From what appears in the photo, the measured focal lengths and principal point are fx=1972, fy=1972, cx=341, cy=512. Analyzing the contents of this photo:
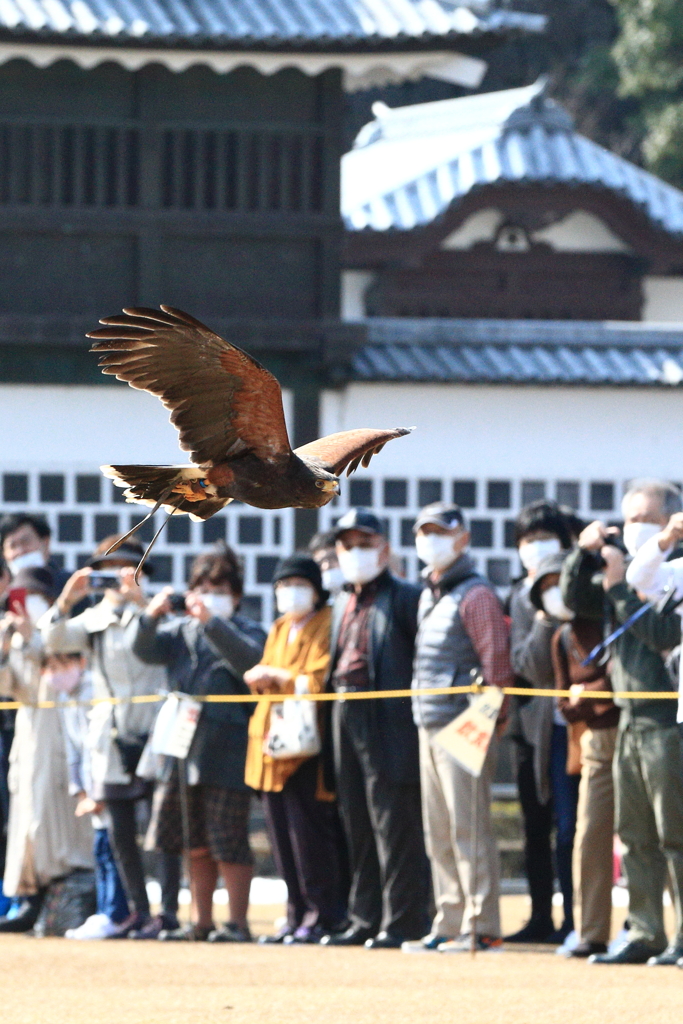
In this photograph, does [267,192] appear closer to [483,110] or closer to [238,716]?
[238,716]

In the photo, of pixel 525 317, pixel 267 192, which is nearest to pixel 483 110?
pixel 525 317

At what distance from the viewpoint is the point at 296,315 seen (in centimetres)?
1312

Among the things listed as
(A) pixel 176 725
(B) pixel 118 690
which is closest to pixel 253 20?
(B) pixel 118 690

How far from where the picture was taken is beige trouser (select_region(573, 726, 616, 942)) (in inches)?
332

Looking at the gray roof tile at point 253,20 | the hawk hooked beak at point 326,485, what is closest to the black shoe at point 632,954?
the hawk hooked beak at point 326,485

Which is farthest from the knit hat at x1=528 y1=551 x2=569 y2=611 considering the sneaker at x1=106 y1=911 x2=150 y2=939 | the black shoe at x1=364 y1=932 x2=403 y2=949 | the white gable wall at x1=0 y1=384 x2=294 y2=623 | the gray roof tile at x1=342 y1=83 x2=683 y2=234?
the gray roof tile at x1=342 y1=83 x2=683 y2=234

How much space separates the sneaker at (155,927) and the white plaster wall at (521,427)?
14.9 feet

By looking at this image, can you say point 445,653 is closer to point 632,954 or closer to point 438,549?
point 438,549

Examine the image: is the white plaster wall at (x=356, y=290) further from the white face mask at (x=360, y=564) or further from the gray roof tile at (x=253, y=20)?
the white face mask at (x=360, y=564)

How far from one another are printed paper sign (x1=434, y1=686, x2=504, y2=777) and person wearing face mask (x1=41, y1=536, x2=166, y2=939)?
1854 mm

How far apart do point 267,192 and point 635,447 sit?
305cm

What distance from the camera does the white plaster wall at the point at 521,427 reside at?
43.8ft

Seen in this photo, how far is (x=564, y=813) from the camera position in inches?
353

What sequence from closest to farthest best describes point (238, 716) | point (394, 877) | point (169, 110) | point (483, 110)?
point (394, 877), point (238, 716), point (169, 110), point (483, 110)
